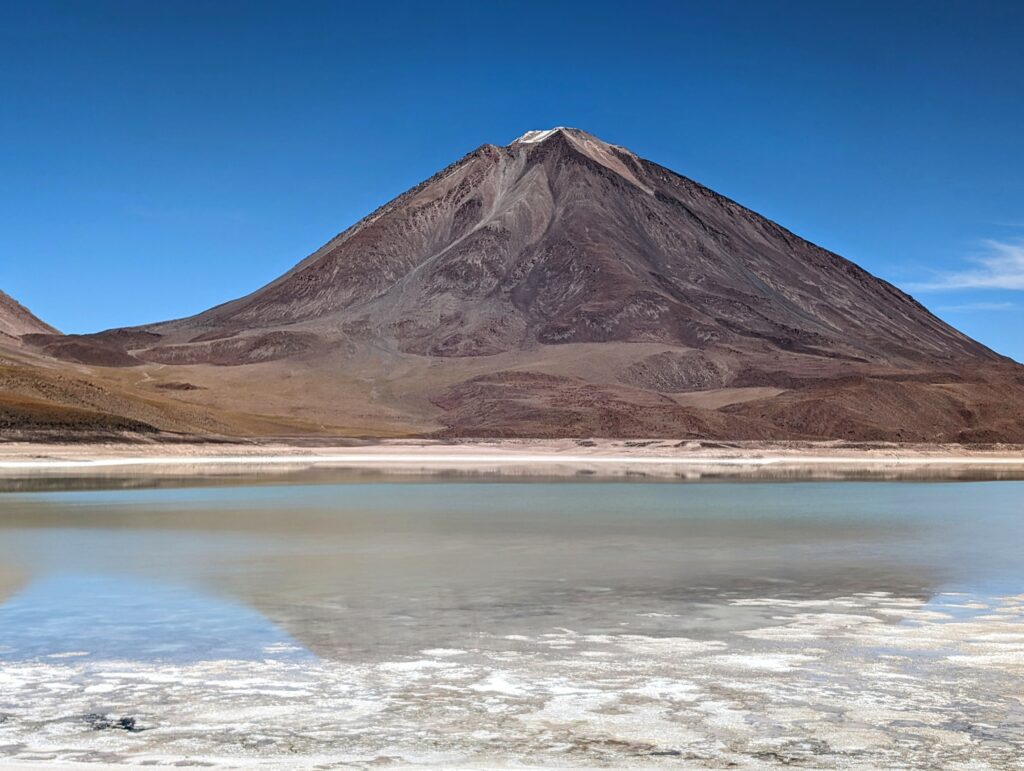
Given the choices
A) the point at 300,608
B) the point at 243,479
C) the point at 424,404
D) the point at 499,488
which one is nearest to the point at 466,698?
the point at 300,608

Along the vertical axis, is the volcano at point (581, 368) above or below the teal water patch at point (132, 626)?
above

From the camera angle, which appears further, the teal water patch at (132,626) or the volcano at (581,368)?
the volcano at (581,368)

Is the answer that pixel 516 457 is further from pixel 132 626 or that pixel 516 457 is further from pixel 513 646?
pixel 513 646

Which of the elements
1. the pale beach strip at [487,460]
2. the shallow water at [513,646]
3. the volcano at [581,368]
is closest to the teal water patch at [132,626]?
the shallow water at [513,646]

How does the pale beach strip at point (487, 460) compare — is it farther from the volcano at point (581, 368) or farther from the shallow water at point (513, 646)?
the shallow water at point (513, 646)

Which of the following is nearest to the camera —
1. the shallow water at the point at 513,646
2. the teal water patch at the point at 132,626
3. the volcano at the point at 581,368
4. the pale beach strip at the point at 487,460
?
the shallow water at the point at 513,646

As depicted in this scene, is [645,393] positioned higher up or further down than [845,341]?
Answer: further down

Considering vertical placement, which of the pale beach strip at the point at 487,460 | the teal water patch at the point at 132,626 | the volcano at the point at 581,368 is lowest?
the teal water patch at the point at 132,626

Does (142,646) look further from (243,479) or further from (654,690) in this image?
(243,479)
